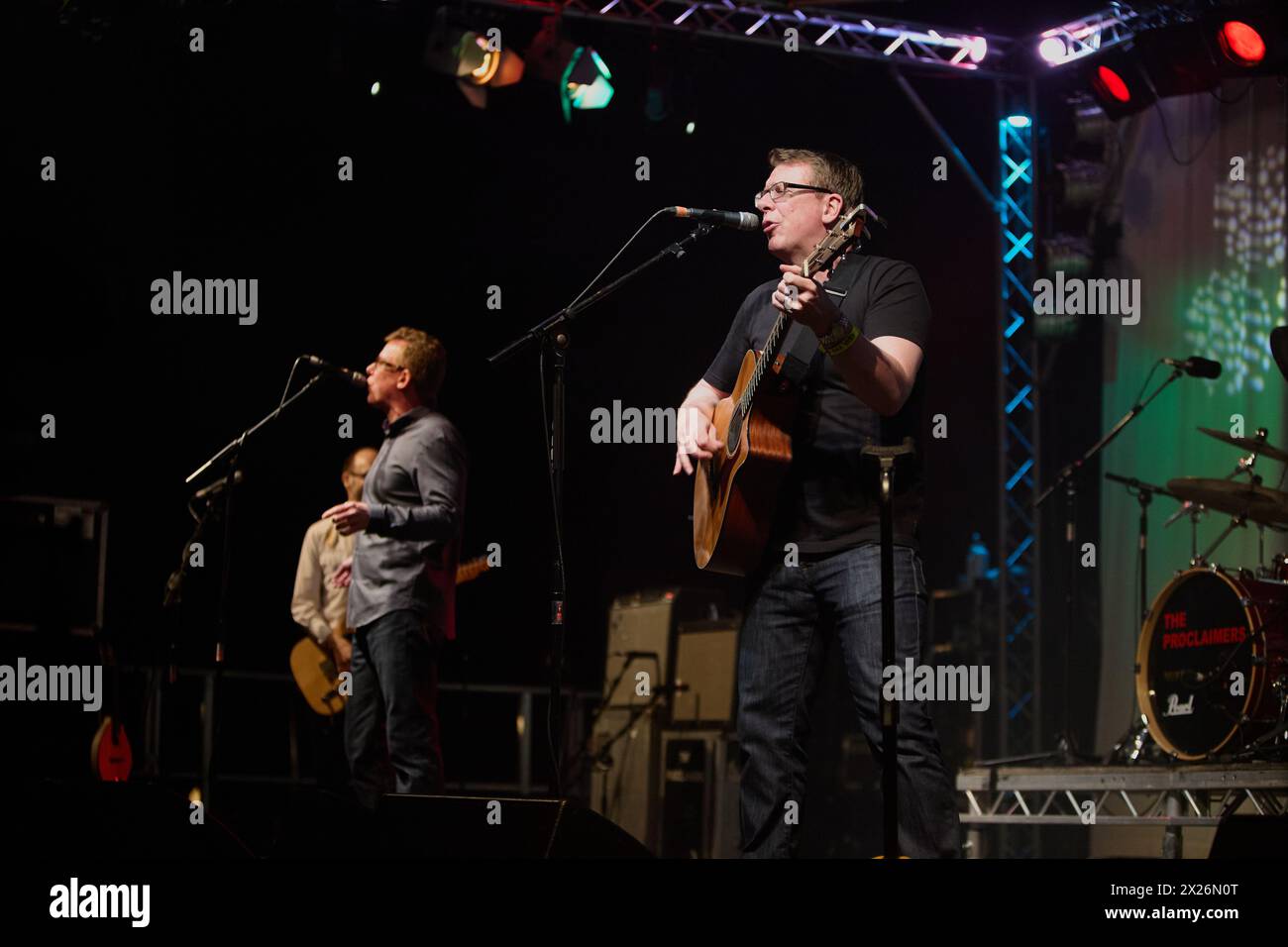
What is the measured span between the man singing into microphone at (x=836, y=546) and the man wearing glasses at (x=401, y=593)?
1.61 meters

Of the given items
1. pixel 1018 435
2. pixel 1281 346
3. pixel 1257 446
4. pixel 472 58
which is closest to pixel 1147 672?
pixel 1257 446

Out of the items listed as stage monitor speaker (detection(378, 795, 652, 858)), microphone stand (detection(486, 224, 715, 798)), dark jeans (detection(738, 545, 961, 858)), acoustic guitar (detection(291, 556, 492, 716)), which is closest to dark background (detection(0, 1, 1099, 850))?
acoustic guitar (detection(291, 556, 492, 716))

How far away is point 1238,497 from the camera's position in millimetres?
5762

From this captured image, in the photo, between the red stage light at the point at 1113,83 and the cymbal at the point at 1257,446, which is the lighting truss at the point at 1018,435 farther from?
the cymbal at the point at 1257,446

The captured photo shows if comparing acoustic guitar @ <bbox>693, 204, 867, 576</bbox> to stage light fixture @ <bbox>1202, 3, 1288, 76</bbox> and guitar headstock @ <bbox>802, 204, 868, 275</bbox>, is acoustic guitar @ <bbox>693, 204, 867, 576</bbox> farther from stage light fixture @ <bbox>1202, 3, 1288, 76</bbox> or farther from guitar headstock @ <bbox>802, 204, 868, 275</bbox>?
stage light fixture @ <bbox>1202, 3, 1288, 76</bbox>

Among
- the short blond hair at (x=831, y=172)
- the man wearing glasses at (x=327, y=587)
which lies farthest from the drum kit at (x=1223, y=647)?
the man wearing glasses at (x=327, y=587)

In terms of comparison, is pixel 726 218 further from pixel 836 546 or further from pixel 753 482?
pixel 836 546

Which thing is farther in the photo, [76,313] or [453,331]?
[453,331]

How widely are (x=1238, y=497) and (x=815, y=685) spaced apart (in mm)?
3139

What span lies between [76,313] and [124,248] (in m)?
0.45
